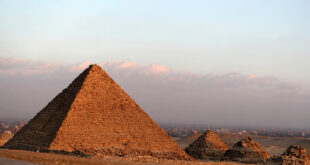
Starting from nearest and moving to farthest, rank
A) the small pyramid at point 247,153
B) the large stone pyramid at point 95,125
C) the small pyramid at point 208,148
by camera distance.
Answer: the large stone pyramid at point 95,125 < the small pyramid at point 247,153 < the small pyramid at point 208,148

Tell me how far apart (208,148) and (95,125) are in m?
15.9

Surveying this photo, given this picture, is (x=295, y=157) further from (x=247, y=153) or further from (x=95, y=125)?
(x=95, y=125)

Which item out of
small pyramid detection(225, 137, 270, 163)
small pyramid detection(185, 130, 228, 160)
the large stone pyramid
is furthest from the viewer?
small pyramid detection(185, 130, 228, 160)

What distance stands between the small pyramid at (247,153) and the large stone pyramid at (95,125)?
9130 millimetres

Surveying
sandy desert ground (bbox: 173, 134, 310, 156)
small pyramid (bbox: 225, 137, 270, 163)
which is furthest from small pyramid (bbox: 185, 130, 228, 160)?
sandy desert ground (bbox: 173, 134, 310, 156)

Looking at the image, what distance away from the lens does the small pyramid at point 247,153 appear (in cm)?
3669

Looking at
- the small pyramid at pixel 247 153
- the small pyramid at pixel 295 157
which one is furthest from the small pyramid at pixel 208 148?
the small pyramid at pixel 295 157

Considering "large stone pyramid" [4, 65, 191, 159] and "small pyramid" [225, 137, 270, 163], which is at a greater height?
"large stone pyramid" [4, 65, 191, 159]

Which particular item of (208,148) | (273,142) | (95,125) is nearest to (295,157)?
(208,148)

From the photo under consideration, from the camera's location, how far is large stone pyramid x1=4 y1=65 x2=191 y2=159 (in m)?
25.8

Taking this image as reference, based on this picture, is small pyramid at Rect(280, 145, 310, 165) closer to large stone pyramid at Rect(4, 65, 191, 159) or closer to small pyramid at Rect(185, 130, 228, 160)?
small pyramid at Rect(185, 130, 228, 160)

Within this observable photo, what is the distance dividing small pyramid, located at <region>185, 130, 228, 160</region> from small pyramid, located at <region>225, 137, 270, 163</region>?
1.18 metres

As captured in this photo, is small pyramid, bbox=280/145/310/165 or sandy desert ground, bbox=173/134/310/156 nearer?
small pyramid, bbox=280/145/310/165

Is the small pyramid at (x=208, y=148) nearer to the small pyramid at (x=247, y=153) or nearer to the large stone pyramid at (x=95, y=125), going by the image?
the small pyramid at (x=247, y=153)
